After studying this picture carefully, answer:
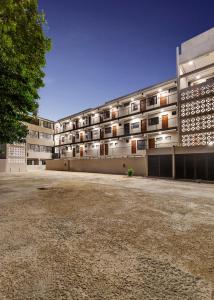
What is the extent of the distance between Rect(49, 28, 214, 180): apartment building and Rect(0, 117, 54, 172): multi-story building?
481cm

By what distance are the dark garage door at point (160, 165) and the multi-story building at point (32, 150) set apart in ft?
74.6

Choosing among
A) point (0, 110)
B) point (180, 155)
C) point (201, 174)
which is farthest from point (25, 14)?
point (201, 174)

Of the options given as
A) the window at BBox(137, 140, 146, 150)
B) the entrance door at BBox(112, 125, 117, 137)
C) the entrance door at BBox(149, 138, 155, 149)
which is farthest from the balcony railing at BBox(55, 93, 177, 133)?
the entrance door at BBox(149, 138, 155, 149)

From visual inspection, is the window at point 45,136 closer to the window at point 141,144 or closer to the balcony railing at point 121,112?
the balcony railing at point 121,112

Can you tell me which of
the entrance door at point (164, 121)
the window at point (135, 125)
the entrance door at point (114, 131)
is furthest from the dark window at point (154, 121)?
the entrance door at point (114, 131)

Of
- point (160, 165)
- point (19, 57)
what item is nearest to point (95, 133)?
point (160, 165)

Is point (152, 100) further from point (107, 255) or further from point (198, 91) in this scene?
point (107, 255)

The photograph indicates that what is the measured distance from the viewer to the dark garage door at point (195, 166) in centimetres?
1494

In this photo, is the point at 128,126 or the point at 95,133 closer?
the point at 128,126

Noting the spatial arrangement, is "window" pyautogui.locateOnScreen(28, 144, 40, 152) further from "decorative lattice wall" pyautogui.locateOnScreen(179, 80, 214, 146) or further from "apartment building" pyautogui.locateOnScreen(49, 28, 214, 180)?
"decorative lattice wall" pyautogui.locateOnScreen(179, 80, 214, 146)

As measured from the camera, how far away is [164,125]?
23219 millimetres

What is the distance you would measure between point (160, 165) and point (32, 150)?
98.4ft

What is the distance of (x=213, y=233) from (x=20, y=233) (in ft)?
15.4

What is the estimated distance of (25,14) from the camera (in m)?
8.86
